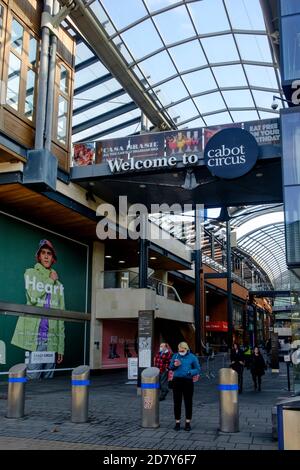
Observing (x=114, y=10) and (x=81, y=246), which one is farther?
(x=81, y=246)

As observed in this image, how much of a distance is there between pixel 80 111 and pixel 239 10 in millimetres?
9170

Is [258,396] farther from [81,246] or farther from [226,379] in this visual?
[81,246]

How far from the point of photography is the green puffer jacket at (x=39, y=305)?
60.9 feet

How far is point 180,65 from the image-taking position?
75.6ft

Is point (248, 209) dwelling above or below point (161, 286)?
above

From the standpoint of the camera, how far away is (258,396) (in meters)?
15.0

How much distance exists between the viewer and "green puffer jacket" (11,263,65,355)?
731 inches

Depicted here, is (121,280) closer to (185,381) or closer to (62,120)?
(62,120)

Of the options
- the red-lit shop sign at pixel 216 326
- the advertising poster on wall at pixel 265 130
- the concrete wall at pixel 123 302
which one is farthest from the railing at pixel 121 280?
the red-lit shop sign at pixel 216 326

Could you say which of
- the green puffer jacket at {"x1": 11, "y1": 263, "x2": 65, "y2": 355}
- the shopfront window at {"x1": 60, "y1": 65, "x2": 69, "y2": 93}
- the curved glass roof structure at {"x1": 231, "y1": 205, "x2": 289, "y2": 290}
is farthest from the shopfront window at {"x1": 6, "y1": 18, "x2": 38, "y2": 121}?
the curved glass roof structure at {"x1": 231, "y1": 205, "x2": 289, "y2": 290}

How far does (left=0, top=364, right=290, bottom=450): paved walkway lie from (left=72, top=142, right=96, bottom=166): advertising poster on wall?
29.5 ft

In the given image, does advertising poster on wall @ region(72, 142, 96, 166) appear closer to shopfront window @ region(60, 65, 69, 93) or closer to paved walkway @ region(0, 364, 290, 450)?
shopfront window @ region(60, 65, 69, 93)

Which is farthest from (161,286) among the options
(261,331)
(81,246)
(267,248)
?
(261,331)

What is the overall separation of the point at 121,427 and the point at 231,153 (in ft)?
34.5
